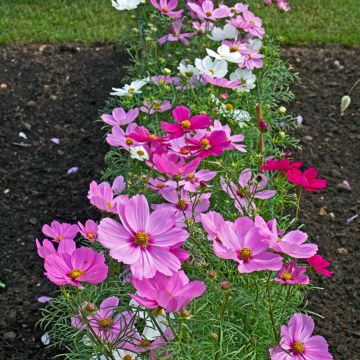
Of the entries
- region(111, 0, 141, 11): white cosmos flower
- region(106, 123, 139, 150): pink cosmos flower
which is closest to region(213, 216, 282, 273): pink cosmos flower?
region(106, 123, 139, 150): pink cosmos flower

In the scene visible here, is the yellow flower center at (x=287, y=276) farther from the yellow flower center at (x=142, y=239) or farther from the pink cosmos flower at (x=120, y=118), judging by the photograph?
the pink cosmos flower at (x=120, y=118)

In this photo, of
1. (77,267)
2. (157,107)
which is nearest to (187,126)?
(77,267)

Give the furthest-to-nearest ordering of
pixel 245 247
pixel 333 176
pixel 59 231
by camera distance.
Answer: pixel 333 176
pixel 59 231
pixel 245 247

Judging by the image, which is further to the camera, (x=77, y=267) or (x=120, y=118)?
(x=120, y=118)

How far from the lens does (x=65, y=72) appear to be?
416 cm

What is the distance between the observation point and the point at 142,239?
1.21 metres

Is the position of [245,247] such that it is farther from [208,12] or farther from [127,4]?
[127,4]

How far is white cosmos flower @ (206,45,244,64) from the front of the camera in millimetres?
2389

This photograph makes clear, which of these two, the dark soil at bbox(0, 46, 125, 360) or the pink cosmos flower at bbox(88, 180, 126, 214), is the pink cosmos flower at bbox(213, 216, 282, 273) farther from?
the dark soil at bbox(0, 46, 125, 360)

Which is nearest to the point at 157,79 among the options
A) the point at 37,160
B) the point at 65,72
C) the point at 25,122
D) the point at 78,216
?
the point at 78,216

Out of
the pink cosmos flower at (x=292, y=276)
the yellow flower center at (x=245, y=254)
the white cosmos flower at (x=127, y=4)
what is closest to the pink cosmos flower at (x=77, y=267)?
the yellow flower center at (x=245, y=254)

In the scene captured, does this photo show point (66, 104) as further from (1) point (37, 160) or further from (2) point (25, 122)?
(1) point (37, 160)

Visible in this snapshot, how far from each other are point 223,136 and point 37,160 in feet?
6.83

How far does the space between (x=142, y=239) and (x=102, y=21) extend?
3.94m
